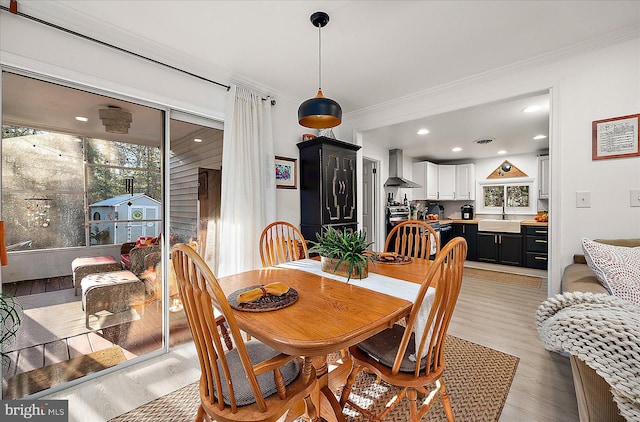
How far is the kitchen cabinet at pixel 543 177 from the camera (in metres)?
5.45

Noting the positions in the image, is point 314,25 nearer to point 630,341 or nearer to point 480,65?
point 480,65

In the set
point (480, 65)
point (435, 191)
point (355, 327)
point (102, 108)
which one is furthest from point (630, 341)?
point (435, 191)

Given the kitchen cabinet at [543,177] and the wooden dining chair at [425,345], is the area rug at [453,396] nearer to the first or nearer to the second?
the wooden dining chair at [425,345]

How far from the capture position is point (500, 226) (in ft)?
18.1

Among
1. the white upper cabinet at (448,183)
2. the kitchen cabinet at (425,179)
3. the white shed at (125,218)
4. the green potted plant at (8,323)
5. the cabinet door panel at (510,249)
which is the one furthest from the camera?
the white upper cabinet at (448,183)

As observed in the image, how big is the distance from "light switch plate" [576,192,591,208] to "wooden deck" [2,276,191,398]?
11.5 feet

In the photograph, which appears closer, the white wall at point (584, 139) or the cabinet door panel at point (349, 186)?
the white wall at point (584, 139)

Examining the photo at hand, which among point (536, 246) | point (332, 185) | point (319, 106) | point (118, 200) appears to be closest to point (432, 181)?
point (536, 246)

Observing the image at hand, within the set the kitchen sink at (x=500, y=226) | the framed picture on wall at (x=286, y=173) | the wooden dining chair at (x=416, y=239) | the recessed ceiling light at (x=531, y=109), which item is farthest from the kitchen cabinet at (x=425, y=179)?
the wooden dining chair at (x=416, y=239)

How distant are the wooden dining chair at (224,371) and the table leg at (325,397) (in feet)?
0.62

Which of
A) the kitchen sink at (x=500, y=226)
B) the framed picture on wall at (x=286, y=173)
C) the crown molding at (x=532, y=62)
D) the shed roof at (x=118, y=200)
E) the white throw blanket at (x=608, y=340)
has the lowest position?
the white throw blanket at (x=608, y=340)

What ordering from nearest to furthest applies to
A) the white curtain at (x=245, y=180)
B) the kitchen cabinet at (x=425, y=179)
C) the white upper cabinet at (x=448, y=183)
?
1. the white curtain at (x=245, y=180)
2. the kitchen cabinet at (x=425, y=179)
3. the white upper cabinet at (x=448, y=183)

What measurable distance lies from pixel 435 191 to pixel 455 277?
18.5ft

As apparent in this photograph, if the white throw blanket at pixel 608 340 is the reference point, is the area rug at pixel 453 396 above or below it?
below
